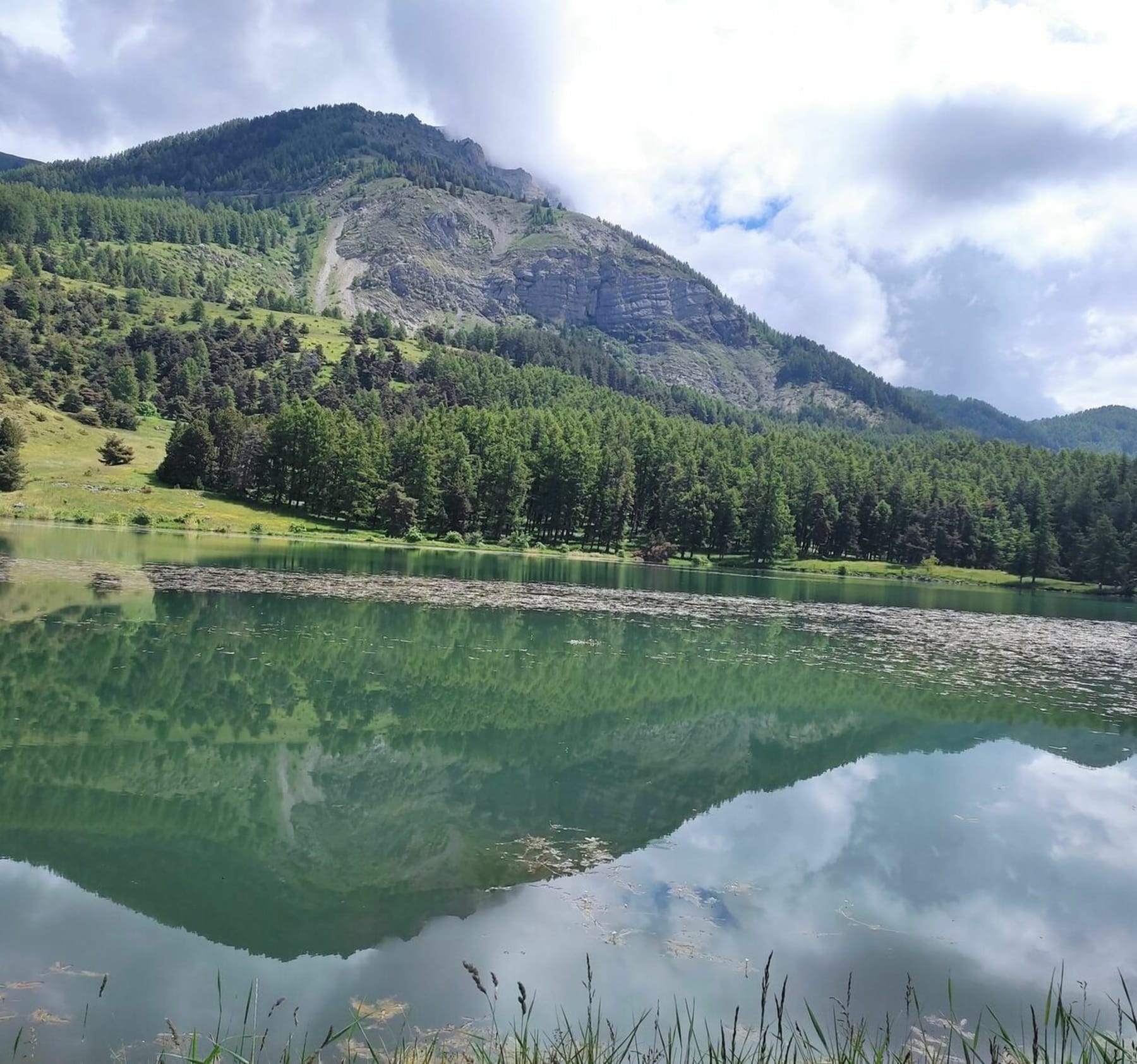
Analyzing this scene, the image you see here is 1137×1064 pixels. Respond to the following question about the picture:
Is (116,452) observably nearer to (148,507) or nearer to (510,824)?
(148,507)

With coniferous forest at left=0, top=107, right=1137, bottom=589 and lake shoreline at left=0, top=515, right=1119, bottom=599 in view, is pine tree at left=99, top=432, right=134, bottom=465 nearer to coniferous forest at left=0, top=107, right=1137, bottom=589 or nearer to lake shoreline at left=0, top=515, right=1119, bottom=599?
coniferous forest at left=0, top=107, right=1137, bottom=589

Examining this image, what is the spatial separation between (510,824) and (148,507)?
9194 cm

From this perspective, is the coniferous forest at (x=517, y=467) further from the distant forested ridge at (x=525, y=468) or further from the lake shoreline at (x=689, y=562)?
the lake shoreline at (x=689, y=562)

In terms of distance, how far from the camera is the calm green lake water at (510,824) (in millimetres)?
8789

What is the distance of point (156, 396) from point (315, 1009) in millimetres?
172194

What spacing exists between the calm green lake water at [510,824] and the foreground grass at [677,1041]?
0.88 ft

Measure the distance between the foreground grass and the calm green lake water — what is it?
27cm

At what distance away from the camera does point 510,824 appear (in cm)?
1341

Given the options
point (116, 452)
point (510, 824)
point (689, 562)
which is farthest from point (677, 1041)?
point (689, 562)

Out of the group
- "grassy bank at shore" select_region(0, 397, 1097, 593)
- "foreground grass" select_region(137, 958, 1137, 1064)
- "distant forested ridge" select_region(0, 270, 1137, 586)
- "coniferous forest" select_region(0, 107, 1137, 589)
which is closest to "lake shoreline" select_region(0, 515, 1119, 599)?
"grassy bank at shore" select_region(0, 397, 1097, 593)

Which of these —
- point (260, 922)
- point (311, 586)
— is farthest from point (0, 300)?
point (260, 922)

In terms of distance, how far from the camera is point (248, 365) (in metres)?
178

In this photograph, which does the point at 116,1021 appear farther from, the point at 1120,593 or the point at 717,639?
the point at 1120,593

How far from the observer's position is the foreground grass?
6227 mm
